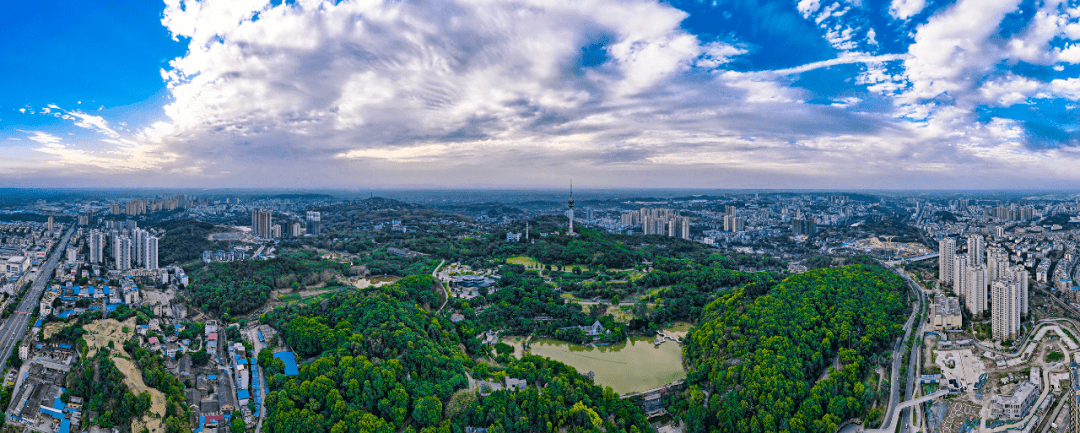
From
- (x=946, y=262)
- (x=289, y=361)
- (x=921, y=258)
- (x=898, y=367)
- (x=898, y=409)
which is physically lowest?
(x=898, y=409)

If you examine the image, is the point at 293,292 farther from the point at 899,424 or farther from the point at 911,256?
the point at 911,256

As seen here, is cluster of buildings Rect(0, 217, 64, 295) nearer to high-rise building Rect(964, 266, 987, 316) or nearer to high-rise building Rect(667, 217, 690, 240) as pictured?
high-rise building Rect(964, 266, 987, 316)

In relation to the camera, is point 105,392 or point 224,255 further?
point 224,255

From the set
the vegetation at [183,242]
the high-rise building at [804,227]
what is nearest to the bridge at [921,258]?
the high-rise building at [804,227]

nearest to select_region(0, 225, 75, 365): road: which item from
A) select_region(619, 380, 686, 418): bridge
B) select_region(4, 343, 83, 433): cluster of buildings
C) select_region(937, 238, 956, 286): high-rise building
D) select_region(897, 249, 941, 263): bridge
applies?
select_region(4, 343, 83, 433): cluster of buildings

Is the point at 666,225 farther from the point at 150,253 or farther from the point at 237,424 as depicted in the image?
the point at 237,424

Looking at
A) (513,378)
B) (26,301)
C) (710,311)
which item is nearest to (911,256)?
(710,311)

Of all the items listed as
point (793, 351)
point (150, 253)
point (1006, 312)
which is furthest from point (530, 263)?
point (150, 253)

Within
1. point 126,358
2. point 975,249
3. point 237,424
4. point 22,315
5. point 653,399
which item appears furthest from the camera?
point 975,249
